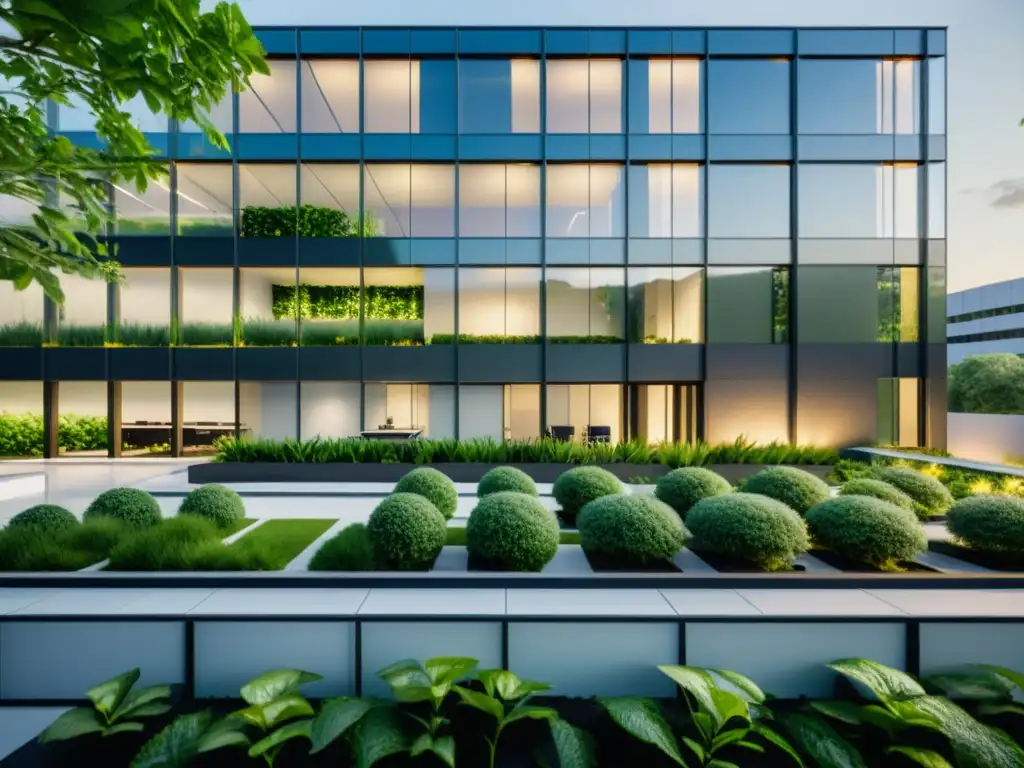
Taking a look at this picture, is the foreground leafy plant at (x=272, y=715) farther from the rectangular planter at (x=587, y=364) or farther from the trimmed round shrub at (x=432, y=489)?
the rectangular planter at (x=587, y=364)

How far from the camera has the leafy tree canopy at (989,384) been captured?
5594 centimetres

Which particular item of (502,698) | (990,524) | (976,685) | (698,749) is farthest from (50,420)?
(990,524)

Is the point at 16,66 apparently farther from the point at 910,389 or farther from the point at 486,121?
the point at 910,389

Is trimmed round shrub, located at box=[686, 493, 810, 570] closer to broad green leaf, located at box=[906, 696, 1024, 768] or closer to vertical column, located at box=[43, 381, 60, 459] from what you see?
broad green leaf, located at box=[906, 696, 1024, 768]

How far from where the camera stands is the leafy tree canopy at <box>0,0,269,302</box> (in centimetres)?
308

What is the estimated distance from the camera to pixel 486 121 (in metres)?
19.1

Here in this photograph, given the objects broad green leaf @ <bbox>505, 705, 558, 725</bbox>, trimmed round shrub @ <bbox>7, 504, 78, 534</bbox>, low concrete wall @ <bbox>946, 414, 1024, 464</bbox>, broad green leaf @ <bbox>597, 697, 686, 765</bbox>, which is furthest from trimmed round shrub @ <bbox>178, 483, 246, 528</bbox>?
low concrete wall @ <bbox>946, 414, 1024, 464</bbox>

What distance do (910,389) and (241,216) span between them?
2559 centimetres

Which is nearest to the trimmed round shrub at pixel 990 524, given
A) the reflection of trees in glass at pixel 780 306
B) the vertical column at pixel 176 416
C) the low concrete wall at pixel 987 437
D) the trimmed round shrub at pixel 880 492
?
the trimmed round shrub at pixel 880 492

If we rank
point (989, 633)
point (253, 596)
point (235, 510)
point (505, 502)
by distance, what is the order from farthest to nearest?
point (235, 510) → point (505, 502) → point (253, 596) → point (989, 633)

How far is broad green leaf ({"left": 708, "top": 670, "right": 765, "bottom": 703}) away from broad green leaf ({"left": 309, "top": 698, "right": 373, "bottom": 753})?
2772 mm

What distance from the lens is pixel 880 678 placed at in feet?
13.4

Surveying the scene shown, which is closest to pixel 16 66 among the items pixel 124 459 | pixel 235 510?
pixel 235 510

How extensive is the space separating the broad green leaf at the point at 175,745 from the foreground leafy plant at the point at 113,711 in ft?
0.76
